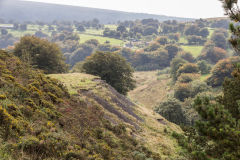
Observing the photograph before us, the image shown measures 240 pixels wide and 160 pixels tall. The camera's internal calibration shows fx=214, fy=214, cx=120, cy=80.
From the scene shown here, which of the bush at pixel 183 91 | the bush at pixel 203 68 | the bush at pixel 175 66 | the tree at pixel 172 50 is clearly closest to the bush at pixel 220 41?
the tree at pixel 172 50

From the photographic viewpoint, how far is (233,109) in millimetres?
10648

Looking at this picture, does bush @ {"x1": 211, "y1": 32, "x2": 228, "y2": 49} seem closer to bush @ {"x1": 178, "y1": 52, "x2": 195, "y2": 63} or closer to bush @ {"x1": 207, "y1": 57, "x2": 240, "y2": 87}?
bush @ {"x1": 178, "y1": 52, "x2": 195, "y2": 63}

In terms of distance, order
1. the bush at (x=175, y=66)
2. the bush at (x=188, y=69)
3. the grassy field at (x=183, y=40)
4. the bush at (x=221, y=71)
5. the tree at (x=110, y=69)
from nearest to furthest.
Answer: the tree at (x=110, y=69), the bush at (x=221, y=71), the bush at (x=188, y=69), the bush at (x=175, y=66), the grassy field at (x=183, y=40)

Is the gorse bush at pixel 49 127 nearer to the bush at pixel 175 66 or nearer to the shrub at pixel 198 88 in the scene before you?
the shrub at pixel 198 88

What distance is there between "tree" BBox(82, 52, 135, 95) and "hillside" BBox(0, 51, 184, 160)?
1012 centimetres

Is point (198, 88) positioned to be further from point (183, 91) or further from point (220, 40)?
point (220, 40)

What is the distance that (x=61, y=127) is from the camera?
11.5 m

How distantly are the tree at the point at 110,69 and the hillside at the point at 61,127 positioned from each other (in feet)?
33.2

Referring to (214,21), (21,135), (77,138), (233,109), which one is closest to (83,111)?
(77,138)

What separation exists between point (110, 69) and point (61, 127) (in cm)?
2046

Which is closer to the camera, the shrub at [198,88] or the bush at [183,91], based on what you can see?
the shrub at [198,88]

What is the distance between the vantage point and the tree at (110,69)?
3122 centimetres

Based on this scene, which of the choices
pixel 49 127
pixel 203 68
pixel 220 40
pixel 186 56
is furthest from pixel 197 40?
pixel 49 127

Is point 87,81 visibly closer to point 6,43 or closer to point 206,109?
point 206,109
